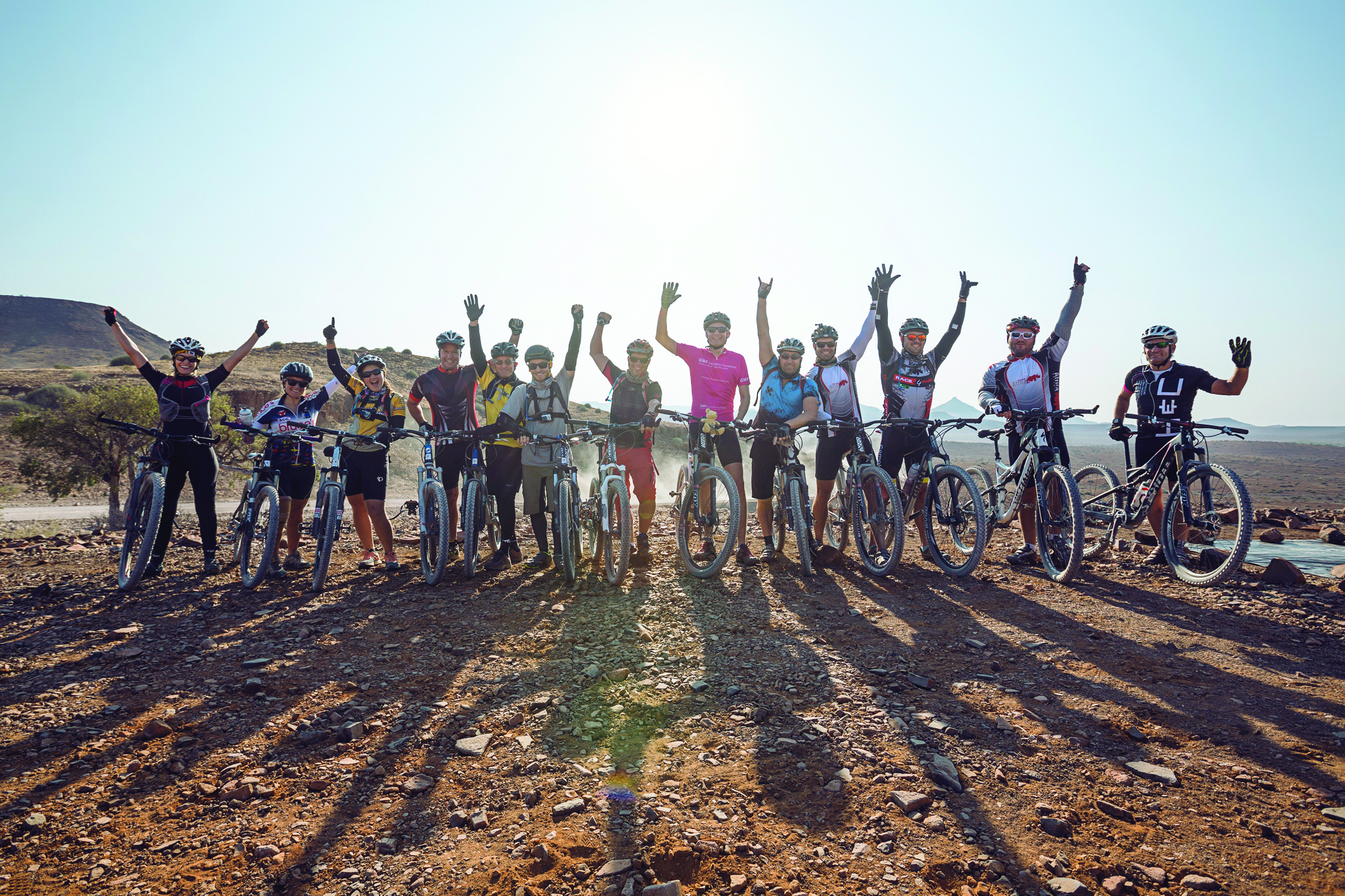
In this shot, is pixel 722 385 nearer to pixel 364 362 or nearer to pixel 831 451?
pixel 831 451

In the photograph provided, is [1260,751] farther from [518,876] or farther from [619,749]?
[518,876]

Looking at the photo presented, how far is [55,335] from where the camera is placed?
114 meters

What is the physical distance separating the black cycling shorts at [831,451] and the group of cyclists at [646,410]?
0.02m

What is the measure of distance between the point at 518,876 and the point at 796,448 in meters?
5.50

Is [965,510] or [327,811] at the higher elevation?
[965,510]

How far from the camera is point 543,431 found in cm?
775

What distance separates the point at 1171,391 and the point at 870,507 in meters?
3.54

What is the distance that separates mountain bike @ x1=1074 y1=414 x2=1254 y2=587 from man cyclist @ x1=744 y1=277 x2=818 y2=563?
3.51 meters

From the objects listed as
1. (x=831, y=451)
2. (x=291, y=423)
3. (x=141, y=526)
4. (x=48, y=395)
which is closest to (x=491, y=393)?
(x=291, y=423)

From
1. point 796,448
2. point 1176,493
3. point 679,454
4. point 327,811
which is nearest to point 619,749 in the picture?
point 327,811

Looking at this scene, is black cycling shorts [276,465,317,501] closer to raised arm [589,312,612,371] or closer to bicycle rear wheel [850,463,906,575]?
raised arm [589,312,612,371]

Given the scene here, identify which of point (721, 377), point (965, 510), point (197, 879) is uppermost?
point (721, 377)

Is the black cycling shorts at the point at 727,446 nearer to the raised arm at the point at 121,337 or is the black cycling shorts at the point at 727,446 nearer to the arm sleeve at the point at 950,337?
the arm sleeve at the point at 950,337

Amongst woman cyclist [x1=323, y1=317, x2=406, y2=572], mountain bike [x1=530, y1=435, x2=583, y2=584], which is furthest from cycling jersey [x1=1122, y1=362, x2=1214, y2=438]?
woman cyclist [x1=323, y1=317, x2=406, y2=572]
